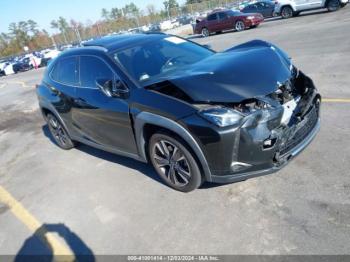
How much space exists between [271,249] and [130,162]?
279 cm

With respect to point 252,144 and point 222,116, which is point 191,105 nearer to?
point 222,116

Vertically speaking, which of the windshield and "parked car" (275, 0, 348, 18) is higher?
the windshield

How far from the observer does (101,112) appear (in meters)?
4.63

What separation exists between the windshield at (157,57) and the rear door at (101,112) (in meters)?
0.27

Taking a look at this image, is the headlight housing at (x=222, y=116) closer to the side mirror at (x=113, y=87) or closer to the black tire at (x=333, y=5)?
the side mirror at (x=113, y=87)

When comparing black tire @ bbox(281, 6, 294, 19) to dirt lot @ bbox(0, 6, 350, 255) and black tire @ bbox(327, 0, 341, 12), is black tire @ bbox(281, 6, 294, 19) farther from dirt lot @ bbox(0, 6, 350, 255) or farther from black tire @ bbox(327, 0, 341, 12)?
dirt lot @ bbox(0, 6, 350, 255)

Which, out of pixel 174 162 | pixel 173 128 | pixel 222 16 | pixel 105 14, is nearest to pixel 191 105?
pixel 173 128

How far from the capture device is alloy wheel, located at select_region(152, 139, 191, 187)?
3916mm

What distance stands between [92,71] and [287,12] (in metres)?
22.0

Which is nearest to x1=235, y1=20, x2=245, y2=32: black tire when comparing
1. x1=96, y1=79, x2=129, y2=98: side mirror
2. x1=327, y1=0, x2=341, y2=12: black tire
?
x1=327, y1=0, x2=341, y2=12: black tire

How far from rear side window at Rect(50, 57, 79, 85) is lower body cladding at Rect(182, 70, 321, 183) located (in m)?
2.52

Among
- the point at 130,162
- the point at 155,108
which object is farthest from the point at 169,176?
the point at 130,162

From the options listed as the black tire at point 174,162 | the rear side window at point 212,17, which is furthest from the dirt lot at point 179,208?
the rear side window at point 212,17

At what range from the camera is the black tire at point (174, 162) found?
379cm
